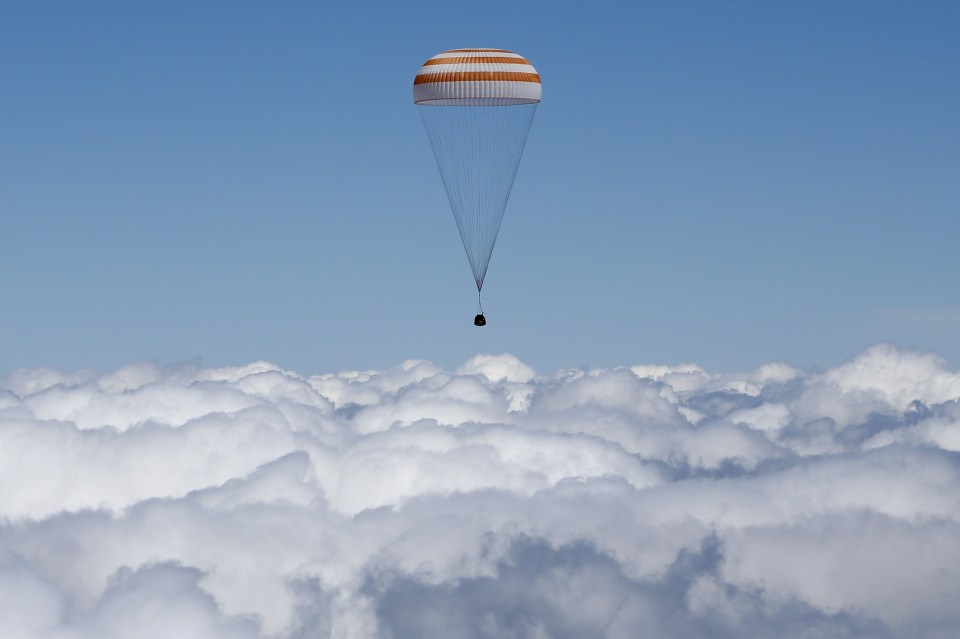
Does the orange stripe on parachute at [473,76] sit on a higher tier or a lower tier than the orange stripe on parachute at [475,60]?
lower

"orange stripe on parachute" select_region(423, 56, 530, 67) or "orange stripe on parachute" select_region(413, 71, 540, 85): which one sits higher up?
"orange stripe on parachute" select_region(423, 56, 530, 67)

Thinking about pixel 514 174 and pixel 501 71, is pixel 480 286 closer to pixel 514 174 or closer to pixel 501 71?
pixel 514 174

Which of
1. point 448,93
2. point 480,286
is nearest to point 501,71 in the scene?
point 448,93

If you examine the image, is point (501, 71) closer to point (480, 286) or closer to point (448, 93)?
point (448, 93)

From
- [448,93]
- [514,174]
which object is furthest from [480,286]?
[448,93]

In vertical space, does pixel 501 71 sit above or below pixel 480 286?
above

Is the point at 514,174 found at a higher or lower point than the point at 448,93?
lower

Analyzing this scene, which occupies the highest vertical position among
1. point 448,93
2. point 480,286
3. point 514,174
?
point 448,93
